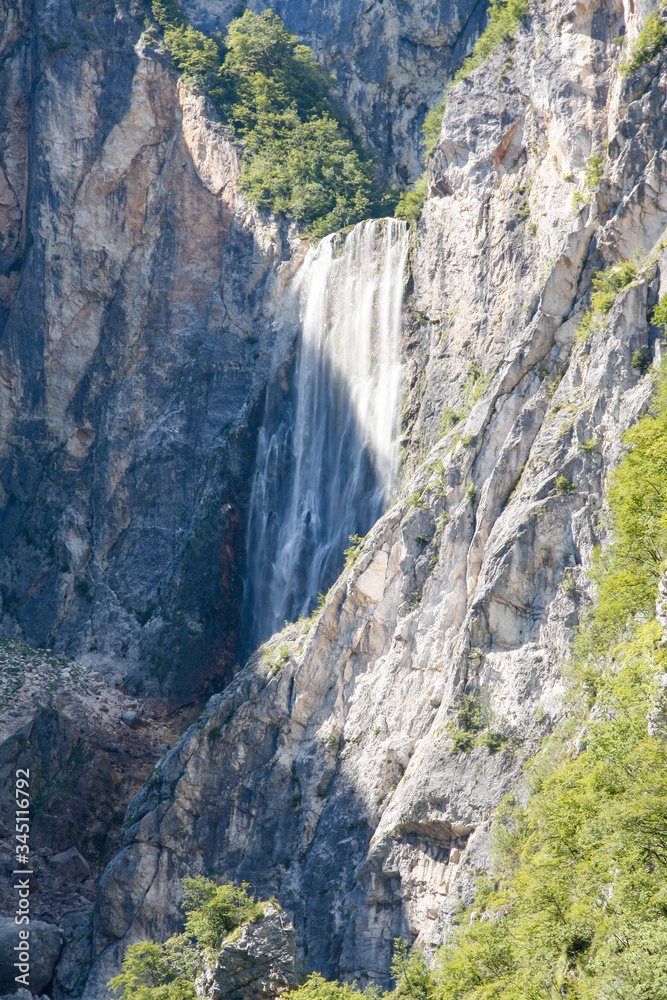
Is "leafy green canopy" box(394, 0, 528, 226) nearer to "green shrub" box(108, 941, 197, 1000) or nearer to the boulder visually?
the boulder

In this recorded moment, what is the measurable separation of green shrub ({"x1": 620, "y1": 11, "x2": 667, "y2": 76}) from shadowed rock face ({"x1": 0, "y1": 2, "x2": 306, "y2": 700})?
23527 mm

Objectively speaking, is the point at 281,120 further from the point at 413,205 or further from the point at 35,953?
the point at 35,953

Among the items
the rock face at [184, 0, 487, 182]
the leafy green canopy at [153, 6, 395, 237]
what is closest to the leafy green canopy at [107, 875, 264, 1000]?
the leafy green canopy at [153, 6, 395, 237]

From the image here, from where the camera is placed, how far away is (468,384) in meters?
37.9

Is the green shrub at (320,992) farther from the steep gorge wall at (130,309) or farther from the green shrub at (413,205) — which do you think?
the green shrub at (413,205)

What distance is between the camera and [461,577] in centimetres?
3136

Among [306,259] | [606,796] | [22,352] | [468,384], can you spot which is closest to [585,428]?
[468,384]

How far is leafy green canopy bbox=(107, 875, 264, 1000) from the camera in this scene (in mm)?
26297

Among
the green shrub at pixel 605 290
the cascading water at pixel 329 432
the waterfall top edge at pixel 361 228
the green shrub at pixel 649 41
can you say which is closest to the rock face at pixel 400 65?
the waterfall top edge at pixel 361 228

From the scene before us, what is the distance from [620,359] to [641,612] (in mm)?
8396

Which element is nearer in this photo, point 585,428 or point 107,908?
point 585,428

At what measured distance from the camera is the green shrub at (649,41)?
1208 inches

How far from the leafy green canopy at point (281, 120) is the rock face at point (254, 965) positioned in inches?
1372

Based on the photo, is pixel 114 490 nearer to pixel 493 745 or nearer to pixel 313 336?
pixel 313 336
